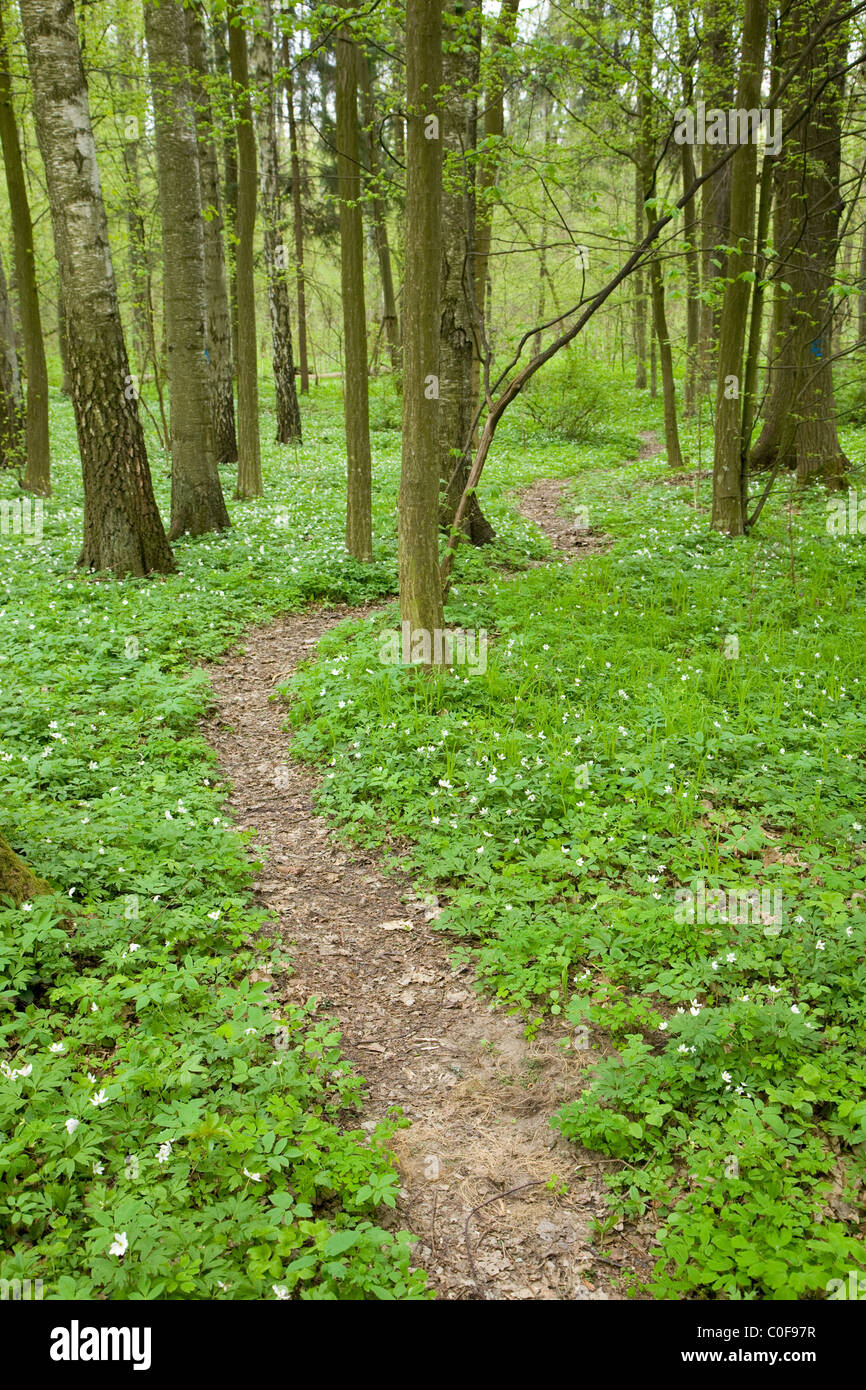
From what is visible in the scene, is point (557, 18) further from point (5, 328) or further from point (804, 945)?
point (804, 945)

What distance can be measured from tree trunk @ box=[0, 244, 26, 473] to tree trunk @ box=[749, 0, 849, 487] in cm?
1509

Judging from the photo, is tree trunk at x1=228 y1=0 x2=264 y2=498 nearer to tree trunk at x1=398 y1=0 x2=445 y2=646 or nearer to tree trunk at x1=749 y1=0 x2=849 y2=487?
tree trunk at x1=398 y1=0 x2=445 y2=646

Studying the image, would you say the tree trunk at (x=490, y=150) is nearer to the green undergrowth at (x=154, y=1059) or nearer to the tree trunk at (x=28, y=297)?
the green undergrowth at (x=154, y=1059)

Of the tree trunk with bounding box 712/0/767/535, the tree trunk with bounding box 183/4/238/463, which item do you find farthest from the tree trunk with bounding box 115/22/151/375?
the tree trunk with bounding box 712/0/767/535

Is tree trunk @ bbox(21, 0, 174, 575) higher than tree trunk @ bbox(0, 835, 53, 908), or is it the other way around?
tree trunk @ bbox(21, 0, 174, 575)

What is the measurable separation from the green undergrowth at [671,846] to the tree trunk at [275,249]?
1241cm

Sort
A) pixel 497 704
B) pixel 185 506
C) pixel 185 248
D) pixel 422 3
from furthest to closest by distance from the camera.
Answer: pixel 185 506
pixel 185 248
pixel 497 704
pixel 422 3

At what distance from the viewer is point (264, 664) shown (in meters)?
8.23

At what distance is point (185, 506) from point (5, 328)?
9573mm

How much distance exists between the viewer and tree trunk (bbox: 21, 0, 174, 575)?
8500 mm

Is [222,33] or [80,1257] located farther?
[222,33]

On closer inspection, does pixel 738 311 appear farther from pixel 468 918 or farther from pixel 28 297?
pixel 28 297

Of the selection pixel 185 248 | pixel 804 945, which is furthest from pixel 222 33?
pixel 804 945

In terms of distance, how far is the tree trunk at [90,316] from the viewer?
8500mm
